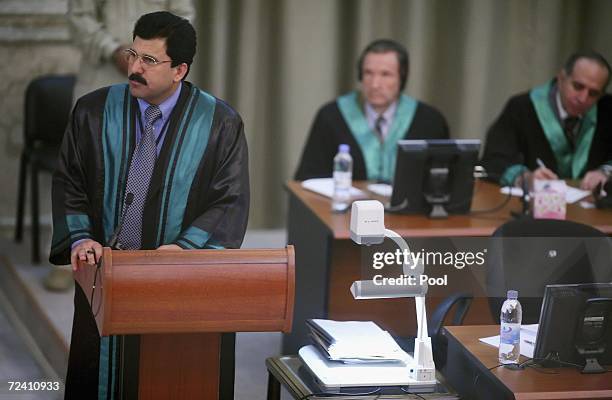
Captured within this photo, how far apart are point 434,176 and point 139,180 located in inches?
63.2

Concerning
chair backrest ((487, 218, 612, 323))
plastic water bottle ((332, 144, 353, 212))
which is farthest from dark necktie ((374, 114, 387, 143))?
chair backrest ((487, 218, 612, 323))

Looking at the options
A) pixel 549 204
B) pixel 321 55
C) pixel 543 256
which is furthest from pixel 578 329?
pixel 321 55

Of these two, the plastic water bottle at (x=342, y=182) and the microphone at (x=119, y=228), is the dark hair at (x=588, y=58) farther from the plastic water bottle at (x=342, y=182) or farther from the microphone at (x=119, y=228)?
the microphone at (x=119, y=228)

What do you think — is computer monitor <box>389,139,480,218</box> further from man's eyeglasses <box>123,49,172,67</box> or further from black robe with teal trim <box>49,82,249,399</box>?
man's eyeglasses <box>123,49,172,67</box>

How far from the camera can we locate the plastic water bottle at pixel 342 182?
4.41 meters

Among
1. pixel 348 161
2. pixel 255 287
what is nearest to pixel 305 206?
pixel 348 161

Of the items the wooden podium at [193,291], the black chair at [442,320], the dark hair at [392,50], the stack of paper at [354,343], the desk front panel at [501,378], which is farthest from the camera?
the dark hair at [392,50]

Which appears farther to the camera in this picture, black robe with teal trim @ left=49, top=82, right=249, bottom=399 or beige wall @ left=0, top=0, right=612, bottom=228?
beige wall @ left=0, top=0, right=612, bottom=228

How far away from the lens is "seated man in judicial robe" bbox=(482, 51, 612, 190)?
492 centimetres

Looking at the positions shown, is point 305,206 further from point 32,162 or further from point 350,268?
point 32,162

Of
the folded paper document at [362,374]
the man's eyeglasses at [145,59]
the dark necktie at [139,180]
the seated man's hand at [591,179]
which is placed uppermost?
the man's eyeglasses at [145,59]

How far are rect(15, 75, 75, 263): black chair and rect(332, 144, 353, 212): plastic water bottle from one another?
3.43 feet

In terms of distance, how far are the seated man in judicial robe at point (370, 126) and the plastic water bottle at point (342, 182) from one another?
33 cm

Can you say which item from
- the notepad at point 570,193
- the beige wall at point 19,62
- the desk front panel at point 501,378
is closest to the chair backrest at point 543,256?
the desk front panel at point 501,378
